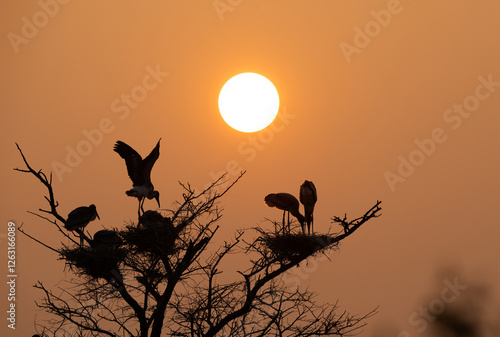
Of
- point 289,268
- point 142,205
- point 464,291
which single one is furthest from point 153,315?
point 464,291

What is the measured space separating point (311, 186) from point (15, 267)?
22.6 feet

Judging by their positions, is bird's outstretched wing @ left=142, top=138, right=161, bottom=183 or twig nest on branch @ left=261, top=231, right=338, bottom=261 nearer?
twig nest on branch @ left=261, top=231, right=338, bottom=261

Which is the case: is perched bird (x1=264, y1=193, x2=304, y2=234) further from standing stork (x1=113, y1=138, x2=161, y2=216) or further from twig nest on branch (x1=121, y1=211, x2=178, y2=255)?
twig nest on branch (x1=121, y1=211, x2=178, y2=255)

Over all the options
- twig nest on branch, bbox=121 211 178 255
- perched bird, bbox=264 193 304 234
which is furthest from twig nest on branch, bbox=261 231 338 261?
perched bird, bbox=264 193 304 234

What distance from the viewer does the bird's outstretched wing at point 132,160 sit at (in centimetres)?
1656

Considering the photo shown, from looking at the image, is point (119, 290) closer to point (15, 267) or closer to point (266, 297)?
point (266, 297)

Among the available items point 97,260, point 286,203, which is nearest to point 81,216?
point 97,260

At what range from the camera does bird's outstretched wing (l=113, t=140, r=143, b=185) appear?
1656cm

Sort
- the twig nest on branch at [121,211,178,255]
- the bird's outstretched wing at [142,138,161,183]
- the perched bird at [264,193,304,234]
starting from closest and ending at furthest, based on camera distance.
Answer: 1. the twig nest on branch at [121,211,178,255]
2. the bird's outstretched wing at [142,138,161,183]
3. the perched bird at [264,193,304,234]

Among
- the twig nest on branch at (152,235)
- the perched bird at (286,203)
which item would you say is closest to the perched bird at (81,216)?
the twig nest on branch at (152,235)

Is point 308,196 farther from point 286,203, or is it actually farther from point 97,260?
point 97,260

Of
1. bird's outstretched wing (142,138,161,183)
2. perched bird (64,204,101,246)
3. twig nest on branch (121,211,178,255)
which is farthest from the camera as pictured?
perched bird (64,204,101,246)

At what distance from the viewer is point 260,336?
12.9 m

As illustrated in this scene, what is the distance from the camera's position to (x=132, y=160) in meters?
16.7
